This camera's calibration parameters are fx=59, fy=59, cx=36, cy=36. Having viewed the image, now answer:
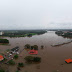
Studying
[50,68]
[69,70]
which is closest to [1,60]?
[50,68]

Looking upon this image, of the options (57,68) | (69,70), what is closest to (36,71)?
(57,68)

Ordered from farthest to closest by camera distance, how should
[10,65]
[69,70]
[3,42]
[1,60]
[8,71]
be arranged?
[3,42] → [1,60] → [10,65] → [69,70] → [8,71]

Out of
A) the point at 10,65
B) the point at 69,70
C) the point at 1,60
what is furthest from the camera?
the point at 1,60

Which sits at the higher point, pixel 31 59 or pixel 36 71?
pixel 31 59

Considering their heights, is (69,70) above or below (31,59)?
below

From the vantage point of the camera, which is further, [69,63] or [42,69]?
[69,63]

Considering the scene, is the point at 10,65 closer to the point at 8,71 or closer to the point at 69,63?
the point at 8,71

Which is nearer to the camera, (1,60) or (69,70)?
(69,70)

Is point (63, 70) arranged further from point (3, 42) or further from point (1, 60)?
point (3, 42)

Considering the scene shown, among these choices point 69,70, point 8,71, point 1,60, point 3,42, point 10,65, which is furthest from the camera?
point 3,42
